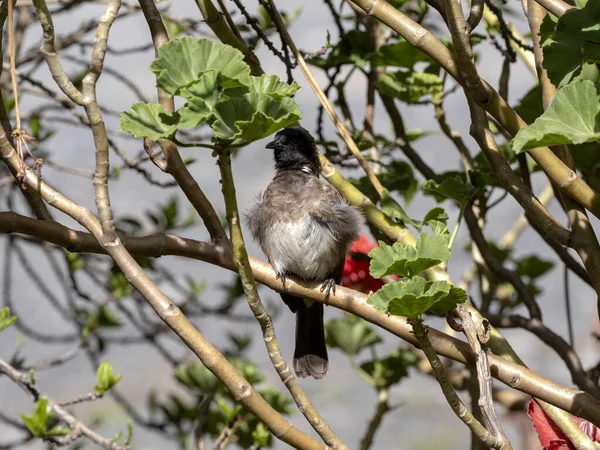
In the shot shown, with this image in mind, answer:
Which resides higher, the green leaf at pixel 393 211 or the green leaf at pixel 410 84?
the green leaf at pixel 410 84

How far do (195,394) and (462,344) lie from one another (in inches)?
56.4

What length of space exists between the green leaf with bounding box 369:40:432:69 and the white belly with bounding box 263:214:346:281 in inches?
27.4

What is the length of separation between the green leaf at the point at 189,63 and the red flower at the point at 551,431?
2.72 feet

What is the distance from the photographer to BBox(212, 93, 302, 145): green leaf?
1027mm

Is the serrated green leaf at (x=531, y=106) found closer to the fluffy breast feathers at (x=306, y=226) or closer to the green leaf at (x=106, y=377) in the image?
the fluffy breast feathers at (x=306, y=226)

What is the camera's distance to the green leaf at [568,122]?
1058 mm

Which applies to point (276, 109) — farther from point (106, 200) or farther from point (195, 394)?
point (195, 394)

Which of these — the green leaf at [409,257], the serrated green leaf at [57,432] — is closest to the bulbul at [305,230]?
the serrated green leaf at [57,432]

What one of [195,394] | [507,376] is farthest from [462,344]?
[195,394]

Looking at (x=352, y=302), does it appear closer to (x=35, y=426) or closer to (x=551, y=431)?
(x=551, y=431)

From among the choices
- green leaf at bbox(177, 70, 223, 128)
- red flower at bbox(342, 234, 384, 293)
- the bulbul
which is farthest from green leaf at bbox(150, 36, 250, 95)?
the bulbul

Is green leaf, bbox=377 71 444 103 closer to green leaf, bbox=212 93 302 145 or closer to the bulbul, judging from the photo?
the bulbul

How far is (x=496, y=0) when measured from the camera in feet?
7.38

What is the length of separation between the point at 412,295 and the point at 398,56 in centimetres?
109
